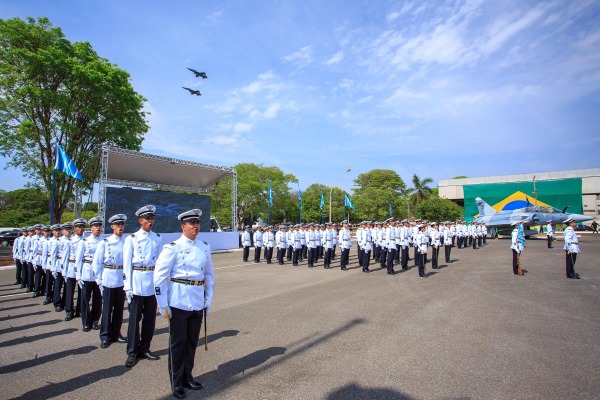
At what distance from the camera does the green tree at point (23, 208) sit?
49406 millimetres

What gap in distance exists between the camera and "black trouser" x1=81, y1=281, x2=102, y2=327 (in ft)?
20.7

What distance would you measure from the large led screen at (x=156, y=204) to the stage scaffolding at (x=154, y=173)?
78 cm

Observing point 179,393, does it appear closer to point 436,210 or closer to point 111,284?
point 111,284

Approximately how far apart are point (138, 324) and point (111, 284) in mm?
1046

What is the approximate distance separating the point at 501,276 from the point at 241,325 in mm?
9130

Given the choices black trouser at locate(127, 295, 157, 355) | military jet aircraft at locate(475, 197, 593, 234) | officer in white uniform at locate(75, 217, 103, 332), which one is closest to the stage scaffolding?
officer in white uniform at locate(75, 217, 103, 332)

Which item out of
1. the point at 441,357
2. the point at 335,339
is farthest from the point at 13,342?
the point at 441,357

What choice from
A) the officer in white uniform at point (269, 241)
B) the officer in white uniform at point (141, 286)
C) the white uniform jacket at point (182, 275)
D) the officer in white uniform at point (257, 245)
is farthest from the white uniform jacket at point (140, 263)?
the officer in white uniform at point (257, 245)

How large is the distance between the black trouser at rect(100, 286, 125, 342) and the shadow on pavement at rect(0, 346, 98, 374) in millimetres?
265

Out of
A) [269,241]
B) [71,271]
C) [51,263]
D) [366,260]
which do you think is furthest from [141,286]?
[269,241]

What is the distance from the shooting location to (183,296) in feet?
12.6

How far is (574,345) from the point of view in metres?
5.00

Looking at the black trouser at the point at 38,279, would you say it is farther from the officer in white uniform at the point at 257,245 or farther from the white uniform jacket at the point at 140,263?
the officer in white uniform at the point at 257,245

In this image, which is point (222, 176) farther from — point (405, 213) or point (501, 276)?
point (405, 213)
